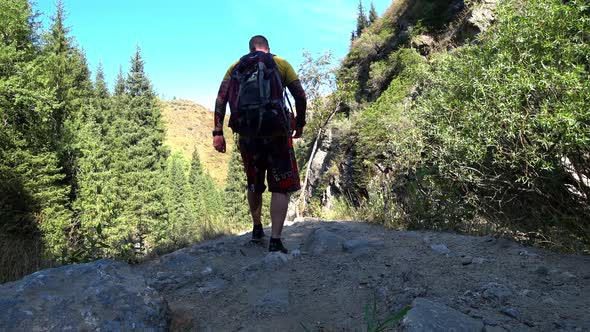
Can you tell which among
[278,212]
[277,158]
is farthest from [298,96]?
[278,212]

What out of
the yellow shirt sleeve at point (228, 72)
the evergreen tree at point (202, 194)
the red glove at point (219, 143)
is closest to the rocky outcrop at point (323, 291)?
the red glove at point (219, 143)

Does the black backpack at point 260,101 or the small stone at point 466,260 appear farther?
the black backpack at point 260,101

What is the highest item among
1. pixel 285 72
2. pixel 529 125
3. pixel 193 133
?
pixel 193 133

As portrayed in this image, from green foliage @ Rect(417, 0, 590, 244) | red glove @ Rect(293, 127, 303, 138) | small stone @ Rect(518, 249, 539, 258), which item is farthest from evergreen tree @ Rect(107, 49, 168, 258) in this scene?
small stone @ Rect(518, 249, 539, 258)

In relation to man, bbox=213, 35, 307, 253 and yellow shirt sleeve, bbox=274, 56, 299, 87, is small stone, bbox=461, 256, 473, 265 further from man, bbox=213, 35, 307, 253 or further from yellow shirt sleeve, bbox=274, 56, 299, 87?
yellow shirt sleeve, bbox=274, 56, 299, 87

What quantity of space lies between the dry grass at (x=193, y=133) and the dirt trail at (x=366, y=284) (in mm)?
99479

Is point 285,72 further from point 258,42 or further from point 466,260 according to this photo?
point 466,260

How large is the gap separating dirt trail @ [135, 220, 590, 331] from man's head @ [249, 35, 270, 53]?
1925 mm

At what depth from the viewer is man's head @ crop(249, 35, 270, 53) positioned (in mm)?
3522

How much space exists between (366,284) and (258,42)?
2388 mm

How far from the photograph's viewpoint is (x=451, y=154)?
489 centimetres

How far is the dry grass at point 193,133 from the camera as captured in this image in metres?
109

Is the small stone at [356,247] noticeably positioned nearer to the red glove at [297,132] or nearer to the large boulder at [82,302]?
the red glove at [297,132]

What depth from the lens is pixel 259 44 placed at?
353 cm
